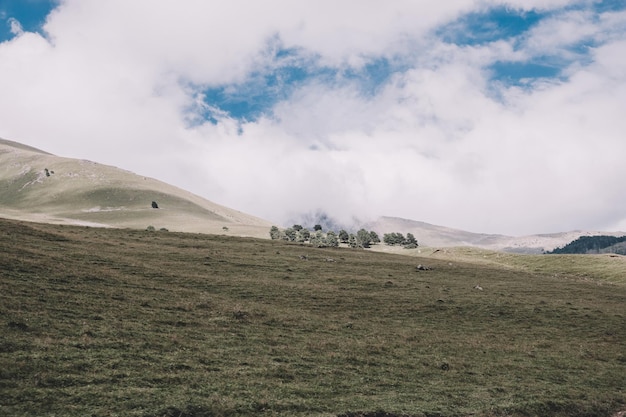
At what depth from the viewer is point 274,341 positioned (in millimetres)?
29156

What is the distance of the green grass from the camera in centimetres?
1931

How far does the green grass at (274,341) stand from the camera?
760 inches

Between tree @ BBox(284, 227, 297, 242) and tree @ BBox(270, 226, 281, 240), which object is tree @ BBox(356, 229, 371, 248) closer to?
tree @ BBox(284, 227, 297, 242)

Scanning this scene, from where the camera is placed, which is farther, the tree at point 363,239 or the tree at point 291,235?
the tree at point 363,239

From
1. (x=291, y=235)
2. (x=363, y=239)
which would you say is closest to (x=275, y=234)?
(x=291, y=235)

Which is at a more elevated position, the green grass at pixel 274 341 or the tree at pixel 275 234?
the tree at pixel 275 234

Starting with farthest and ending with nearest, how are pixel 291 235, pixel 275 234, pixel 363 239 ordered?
pixel 363 239, pixel 291 235, pixel 275 234

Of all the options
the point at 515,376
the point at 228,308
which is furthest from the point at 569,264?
the point at 228,308

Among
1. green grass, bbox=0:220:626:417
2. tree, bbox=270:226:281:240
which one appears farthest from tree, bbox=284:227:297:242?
green grass, bbox=0:220:626:417

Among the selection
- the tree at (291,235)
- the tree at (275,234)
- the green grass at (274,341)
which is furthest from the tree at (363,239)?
the green grass at (274,341)

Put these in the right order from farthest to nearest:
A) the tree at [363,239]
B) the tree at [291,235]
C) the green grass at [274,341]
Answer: the tree at [363,239]
the tree at [291,235]
the green grass at [274,341]

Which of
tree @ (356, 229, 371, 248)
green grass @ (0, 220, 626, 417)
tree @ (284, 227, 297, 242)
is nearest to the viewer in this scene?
green grass @ (0, 220, 626, 417)

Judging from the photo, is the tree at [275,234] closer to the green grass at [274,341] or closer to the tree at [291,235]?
the tree at [291,235]

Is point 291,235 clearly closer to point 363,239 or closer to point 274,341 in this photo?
point 363,239
